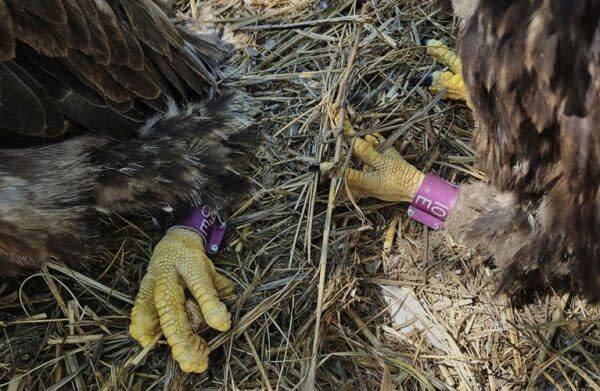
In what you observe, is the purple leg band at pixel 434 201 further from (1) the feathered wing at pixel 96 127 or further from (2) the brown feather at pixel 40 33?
(2) the brown feather at pixel 40 33

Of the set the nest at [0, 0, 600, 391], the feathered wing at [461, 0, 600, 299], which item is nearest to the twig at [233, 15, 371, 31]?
the nest at [0, 0, 600, 391]

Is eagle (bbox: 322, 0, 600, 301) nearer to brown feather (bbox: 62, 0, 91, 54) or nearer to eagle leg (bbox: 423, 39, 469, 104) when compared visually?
eagle leg (bbox: 423, 39, 469, 104)

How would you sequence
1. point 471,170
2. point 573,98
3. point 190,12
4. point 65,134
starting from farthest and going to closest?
1. point 190,12
2. point 471,170
3. point 65,134
4. point 573,98

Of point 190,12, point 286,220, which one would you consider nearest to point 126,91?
point 286,220

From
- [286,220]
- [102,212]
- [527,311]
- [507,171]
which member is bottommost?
[527,311]

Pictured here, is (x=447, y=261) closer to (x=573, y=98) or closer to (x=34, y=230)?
(x=573, y=98)

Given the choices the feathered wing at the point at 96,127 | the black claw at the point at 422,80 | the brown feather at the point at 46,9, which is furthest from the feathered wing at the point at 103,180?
the black claw at the point at 422,80

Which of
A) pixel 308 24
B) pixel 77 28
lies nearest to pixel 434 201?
pixel 308 24
